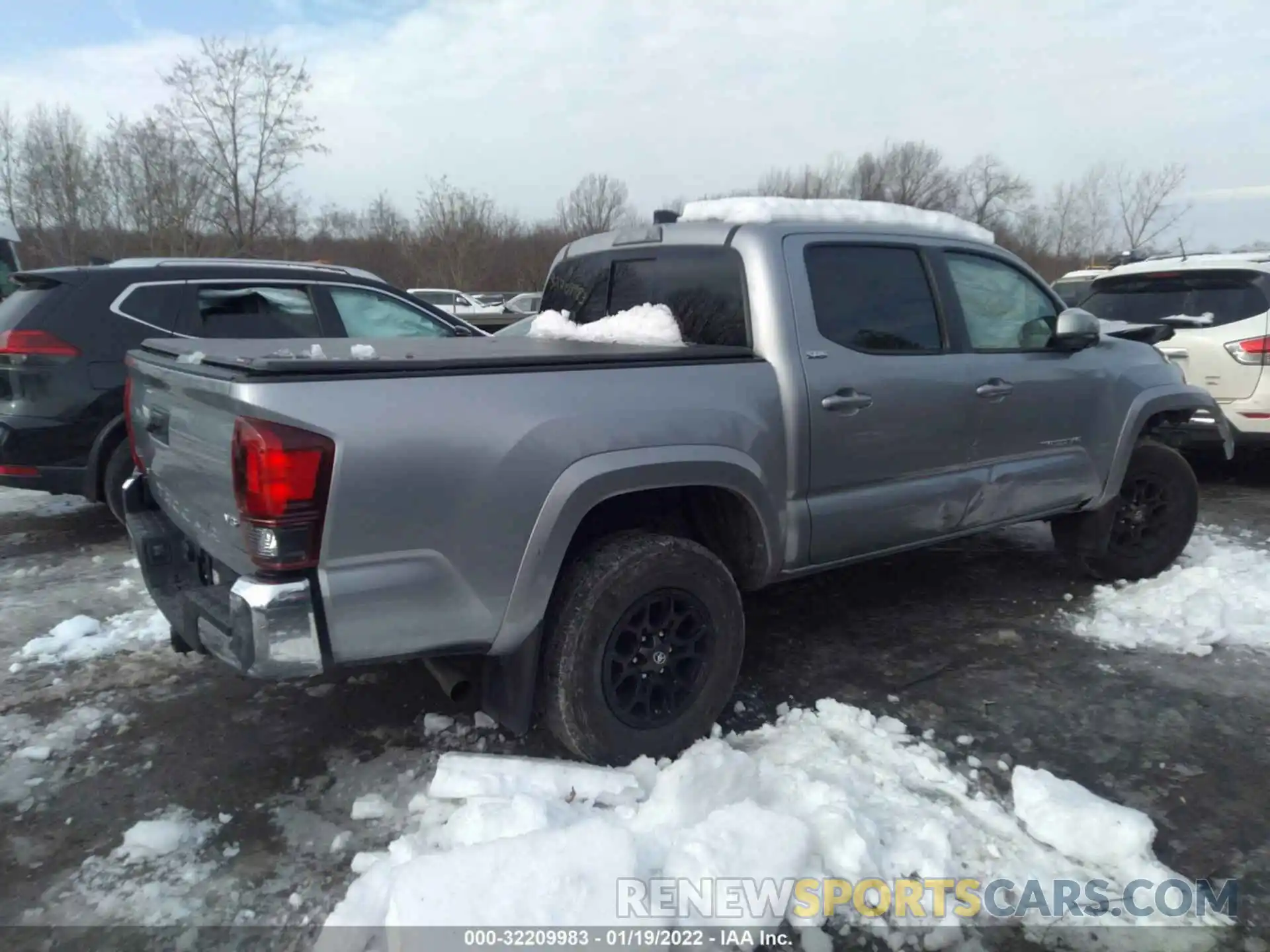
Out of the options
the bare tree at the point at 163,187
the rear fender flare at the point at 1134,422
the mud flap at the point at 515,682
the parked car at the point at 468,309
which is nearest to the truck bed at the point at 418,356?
the mud flap at the point at 515,682

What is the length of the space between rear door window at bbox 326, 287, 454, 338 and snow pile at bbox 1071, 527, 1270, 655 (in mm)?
4438

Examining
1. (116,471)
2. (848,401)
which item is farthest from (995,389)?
(116,471)

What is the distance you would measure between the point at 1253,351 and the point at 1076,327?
364 cm

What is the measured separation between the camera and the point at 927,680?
3818mm

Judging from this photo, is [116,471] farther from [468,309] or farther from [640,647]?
[468,309]

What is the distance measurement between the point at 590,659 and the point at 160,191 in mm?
30262

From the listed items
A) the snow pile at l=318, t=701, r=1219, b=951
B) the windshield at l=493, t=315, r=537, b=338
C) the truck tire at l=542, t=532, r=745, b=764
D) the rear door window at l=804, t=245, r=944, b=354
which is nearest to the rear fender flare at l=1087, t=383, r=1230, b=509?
the rear door window at l=804, t=245, r=944, b=354

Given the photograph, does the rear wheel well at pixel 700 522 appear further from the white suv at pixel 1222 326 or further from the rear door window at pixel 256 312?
the white suv at pixel 1222 326

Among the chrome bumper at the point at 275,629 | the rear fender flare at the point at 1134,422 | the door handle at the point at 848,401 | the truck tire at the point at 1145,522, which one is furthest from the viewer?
the truck tire at the point at 1145,522

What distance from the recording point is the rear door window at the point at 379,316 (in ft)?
20.5

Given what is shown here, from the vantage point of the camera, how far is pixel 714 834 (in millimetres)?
2525

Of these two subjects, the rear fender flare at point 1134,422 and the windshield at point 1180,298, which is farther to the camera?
the windshield at point 1180,298

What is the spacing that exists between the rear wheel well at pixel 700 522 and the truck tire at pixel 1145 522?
7.93 ft

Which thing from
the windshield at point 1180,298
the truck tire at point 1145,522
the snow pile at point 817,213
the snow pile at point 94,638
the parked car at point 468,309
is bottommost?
the snow pile at point 94,638
